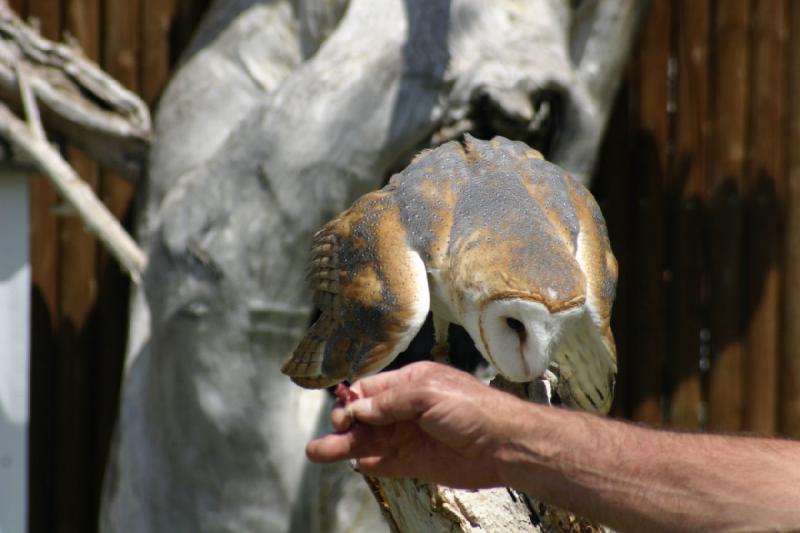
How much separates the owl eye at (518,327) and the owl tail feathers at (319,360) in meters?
0.50

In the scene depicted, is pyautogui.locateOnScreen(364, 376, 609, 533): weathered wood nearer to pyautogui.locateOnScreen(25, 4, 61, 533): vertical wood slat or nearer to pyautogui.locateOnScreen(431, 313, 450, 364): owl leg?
pyautogui.locateOnScreen(431, 313, 450, 364): owl leg

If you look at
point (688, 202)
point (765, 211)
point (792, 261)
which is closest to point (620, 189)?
point (688, 202)

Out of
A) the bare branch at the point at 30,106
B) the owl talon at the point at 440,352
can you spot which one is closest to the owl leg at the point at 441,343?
the owl talon at the point at 440,352

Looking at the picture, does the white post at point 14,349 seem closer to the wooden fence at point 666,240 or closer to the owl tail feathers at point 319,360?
the wooden fence at point 666,240

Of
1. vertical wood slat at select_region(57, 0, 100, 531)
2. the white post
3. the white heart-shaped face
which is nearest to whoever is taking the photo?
the white heart-shaped face

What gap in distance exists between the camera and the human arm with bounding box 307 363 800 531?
1.74m

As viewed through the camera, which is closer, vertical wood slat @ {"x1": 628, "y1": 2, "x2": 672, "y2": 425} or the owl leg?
the owl leg

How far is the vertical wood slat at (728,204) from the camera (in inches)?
190

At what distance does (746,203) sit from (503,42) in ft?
4.76

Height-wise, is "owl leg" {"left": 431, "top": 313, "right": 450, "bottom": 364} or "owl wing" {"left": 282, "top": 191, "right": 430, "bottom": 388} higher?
"owl wing" {"left": 282, "top": 191, "right": 430, "bottom": 388}

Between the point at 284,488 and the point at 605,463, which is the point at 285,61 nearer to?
the point at 284,488

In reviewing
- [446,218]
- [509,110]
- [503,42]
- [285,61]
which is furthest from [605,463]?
[285,61]

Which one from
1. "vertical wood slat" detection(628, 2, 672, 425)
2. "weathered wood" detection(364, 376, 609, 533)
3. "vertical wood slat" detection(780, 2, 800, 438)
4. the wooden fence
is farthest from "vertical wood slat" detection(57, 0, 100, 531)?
"vertical wood slat" detection(780, 2, 800, 438)

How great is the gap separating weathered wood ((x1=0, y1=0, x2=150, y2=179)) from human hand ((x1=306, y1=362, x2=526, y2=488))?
2962mm
